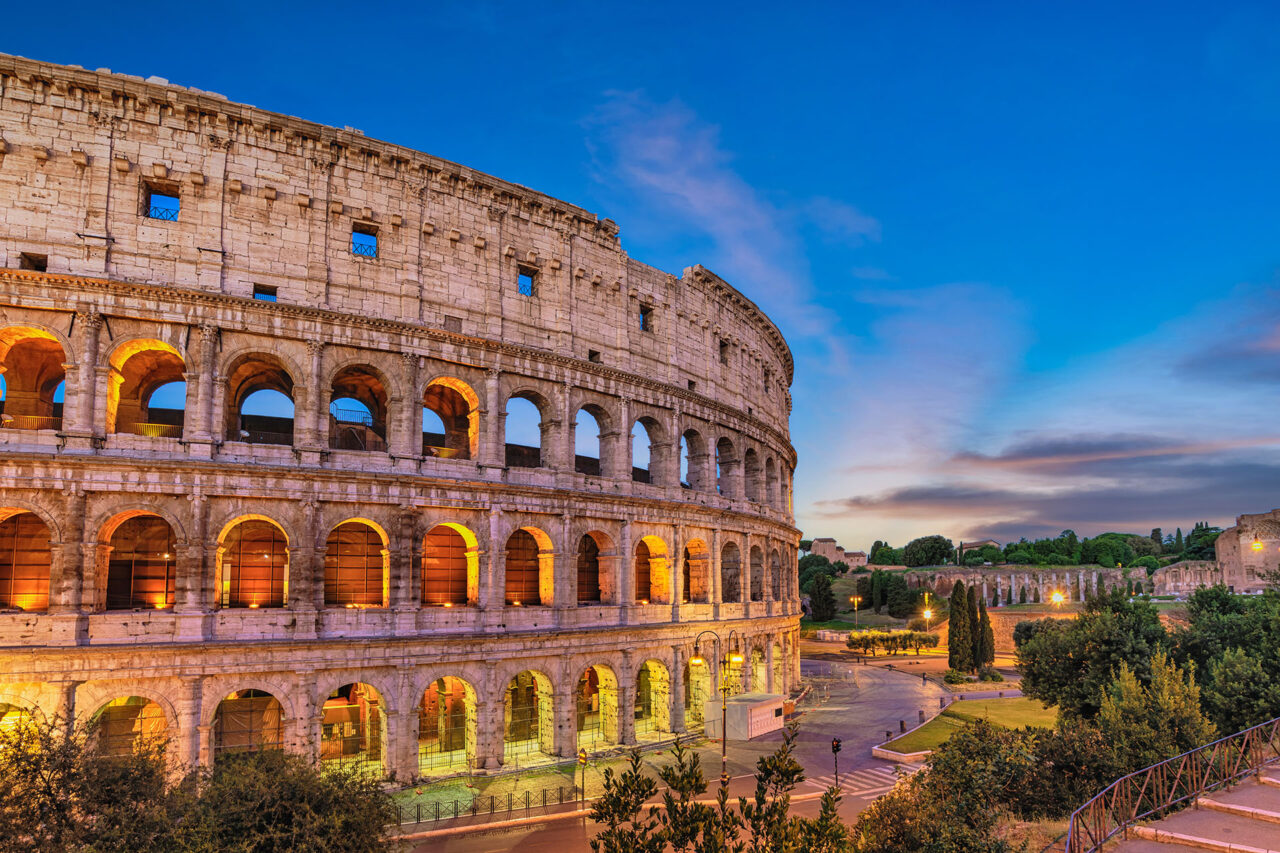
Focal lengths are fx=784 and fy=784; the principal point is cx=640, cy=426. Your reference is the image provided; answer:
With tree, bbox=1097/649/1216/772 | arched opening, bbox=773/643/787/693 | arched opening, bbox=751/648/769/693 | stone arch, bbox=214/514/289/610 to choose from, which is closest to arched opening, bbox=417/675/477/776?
stone arch, bbox=214/514/289/610

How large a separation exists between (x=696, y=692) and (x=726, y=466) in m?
11.8

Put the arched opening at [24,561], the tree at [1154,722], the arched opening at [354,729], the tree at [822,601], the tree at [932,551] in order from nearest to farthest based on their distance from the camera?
the tree at [1154,722] → the arched opening at [24,561] → the arched opening at [354,729] → the tree at [822,601] → the tree at [932,551]

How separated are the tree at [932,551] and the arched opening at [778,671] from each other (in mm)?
118621

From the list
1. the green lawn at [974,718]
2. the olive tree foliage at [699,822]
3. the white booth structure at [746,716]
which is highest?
the olive tree foliage at [699,822]

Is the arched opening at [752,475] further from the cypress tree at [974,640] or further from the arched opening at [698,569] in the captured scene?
the cypress tree at [974,640]

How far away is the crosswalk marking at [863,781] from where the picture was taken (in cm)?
2673

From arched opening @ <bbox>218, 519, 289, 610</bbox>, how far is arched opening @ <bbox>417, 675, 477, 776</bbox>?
666 centimetres

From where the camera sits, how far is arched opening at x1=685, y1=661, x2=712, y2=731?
35844 millimetres

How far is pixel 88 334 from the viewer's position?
23.9m

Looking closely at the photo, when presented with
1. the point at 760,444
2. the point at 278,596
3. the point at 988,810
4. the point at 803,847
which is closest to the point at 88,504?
the point at 278,596

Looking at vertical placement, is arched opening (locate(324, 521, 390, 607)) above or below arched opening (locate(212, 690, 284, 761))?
above

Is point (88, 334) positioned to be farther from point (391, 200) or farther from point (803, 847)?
point (803, 847)

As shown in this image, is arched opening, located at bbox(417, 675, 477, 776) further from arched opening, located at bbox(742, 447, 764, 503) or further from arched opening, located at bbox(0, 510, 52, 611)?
arched opening, located at bbox(742, 447, 764, 503)

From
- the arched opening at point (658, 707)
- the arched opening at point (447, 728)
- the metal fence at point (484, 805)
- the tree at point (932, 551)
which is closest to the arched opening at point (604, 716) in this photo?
the arched opening at point (658, 707)
